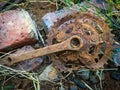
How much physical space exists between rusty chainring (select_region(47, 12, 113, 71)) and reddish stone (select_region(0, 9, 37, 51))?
0.25 m

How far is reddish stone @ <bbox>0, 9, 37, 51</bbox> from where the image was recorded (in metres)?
2.24

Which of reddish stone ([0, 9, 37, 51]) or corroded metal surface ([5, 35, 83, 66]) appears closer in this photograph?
corroded metal surface ([5, 35, 83, 66])

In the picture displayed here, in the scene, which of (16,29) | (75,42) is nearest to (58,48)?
(75,42)

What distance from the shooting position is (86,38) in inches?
79.3

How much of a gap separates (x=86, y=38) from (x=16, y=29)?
614 millimetres

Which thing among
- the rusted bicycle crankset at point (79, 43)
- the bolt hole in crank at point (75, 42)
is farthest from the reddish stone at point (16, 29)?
the bolt hole in crank at point (75, 42)

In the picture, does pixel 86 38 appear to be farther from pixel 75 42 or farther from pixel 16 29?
pixel 16 29

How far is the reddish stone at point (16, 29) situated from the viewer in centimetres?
224

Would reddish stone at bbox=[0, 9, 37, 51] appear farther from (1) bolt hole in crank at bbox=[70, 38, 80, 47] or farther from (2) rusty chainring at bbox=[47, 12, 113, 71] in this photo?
(1) bolt hole in crank at bbox=[70, 38, 80, 47]

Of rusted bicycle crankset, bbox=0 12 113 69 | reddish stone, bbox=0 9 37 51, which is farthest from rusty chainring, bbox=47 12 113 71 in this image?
reddish stone, bbox=0 9 37 51

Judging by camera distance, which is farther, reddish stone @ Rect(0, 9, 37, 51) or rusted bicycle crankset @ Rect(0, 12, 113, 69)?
reddish stone @ Rect(0, 9, 37, 51)

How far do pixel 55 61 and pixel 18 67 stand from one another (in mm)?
312

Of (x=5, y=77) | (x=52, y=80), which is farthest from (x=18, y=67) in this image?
(x=52, y=80)

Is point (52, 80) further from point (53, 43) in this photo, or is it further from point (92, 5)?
point (92, 5)
